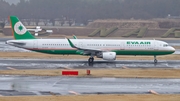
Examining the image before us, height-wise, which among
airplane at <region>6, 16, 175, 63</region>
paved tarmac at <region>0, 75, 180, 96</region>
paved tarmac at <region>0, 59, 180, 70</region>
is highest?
airplane at <region>6, 16, 175, 63</region>

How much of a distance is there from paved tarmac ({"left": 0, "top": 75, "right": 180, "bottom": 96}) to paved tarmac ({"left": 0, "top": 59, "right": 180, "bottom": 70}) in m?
8.12

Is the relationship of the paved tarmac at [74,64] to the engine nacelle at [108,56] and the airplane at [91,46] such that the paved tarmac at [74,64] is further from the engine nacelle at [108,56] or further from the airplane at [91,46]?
the airplane at [91,46]

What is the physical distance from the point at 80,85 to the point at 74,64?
15035 mm

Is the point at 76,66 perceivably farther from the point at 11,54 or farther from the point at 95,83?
the point at 11,54

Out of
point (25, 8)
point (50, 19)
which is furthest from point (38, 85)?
point (25, 8)

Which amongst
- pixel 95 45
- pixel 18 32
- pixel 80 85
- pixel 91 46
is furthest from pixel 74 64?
pixel 80 85

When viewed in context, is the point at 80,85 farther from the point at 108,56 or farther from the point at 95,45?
the point at 95,45

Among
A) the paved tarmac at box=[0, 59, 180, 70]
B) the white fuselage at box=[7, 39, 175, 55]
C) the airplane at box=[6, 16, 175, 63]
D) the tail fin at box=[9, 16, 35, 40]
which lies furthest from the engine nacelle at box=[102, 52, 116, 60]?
the tail fin at box=[9, 16, 35, 40]

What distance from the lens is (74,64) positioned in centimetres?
5209

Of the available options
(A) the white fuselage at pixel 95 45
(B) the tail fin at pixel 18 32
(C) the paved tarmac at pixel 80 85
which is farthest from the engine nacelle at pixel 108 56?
(C) the paved tarmac at pixel 80 85

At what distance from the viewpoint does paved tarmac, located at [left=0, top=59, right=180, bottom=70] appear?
1951 inches

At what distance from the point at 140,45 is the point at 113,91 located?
819 inches

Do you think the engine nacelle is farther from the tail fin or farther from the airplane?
the tail fin

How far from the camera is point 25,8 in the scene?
590ft
